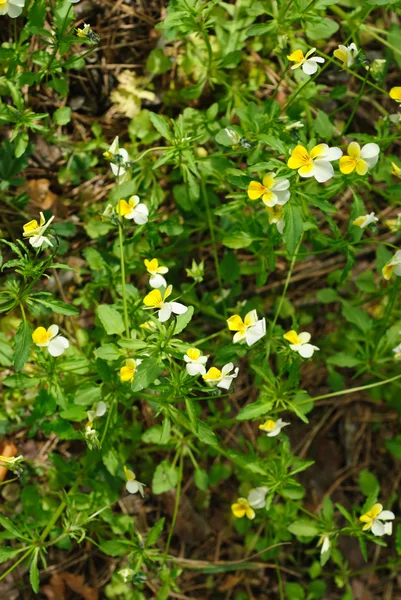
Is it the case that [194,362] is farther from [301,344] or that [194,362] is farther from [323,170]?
[323,170]

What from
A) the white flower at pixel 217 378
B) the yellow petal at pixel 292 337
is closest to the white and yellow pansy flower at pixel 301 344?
the yellow petal at pixel 292 337

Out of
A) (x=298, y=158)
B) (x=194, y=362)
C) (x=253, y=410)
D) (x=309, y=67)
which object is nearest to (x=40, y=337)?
(x=194, y=362)

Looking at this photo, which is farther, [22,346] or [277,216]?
[277,216]

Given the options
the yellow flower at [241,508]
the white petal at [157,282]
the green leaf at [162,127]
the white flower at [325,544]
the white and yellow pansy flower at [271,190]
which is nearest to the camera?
the white and yellow pansy flower at [271,190]

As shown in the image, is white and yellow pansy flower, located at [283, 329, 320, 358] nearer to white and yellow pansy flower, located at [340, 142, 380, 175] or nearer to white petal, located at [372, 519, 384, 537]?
white and yellow pansy flower, located at [340, 142, 380, 175]

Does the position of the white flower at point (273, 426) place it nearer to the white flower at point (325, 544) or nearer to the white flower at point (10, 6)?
the white flower at point (325, 544)

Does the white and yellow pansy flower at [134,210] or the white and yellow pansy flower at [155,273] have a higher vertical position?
the white and yellow pansy flower at [134,210]
